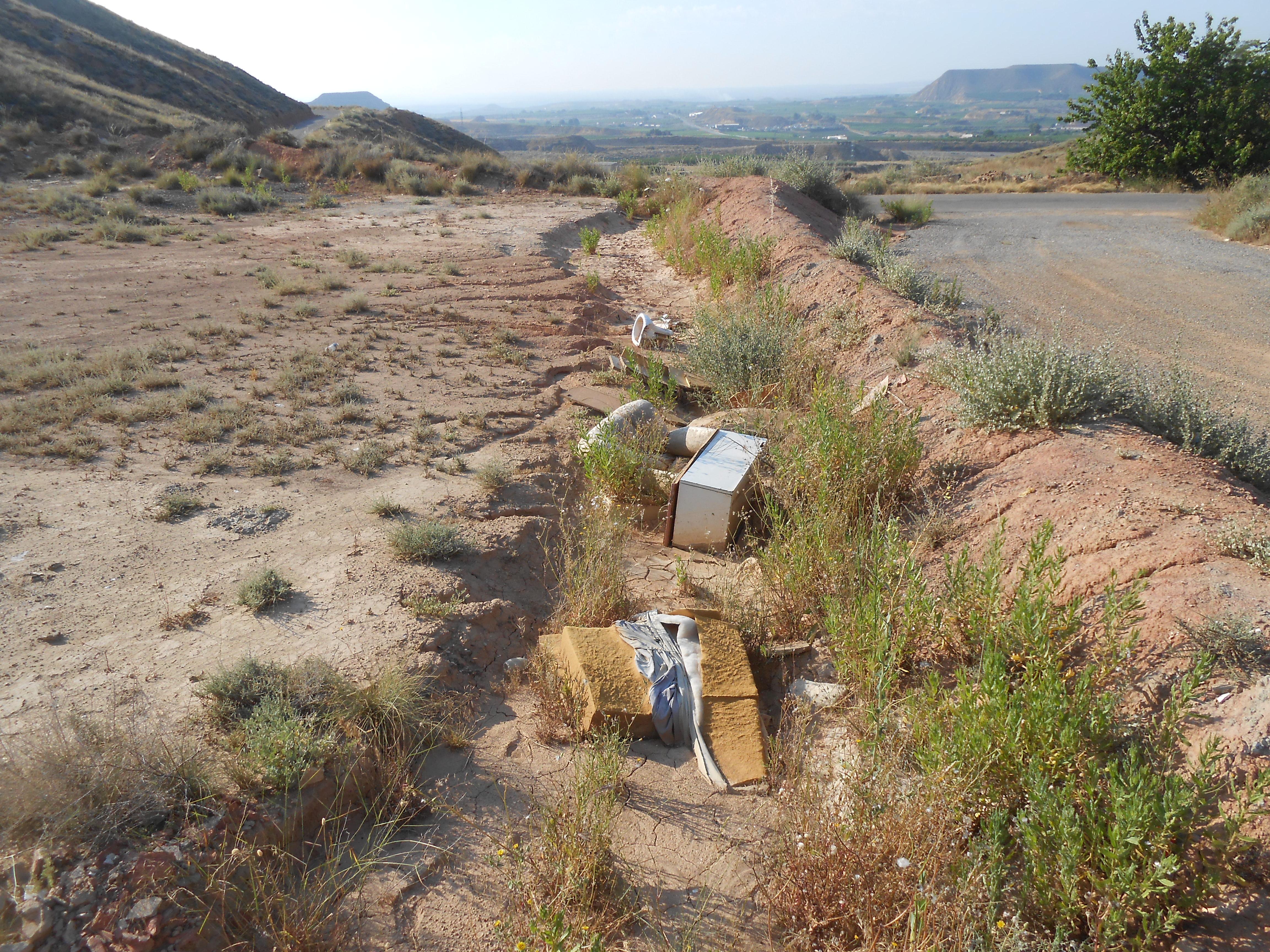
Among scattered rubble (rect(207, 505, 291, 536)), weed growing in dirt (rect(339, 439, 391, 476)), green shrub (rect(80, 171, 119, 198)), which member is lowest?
scattered rubble (rect(207, 505, 291, 536))

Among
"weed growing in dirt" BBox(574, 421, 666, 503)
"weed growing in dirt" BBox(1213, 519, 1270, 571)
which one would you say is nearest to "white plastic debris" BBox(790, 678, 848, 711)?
"weed growing in dirt" BBox(1213, 519, 1270, 571)

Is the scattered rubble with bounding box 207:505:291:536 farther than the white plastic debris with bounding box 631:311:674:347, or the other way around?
the white plastic debris with bounding box 631:311:674:347

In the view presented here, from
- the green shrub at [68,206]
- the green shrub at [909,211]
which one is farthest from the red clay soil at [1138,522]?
the green shrub at [68,206]

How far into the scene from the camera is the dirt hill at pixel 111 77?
23266 millimetres

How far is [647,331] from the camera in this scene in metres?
8.27

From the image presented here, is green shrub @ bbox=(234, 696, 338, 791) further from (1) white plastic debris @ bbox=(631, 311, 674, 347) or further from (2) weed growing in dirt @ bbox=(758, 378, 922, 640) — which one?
(1) white plastic debris @ bbox=(631, 311, 674, 347)

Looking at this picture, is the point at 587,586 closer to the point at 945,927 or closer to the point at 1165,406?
the point at 945,927

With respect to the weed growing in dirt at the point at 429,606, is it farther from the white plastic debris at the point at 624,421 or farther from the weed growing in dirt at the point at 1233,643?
the weed growing in dirt at the point at 1233,643

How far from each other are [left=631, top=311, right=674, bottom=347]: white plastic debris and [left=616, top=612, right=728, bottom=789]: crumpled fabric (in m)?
5.13

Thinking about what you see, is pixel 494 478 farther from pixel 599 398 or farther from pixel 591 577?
pixel 599 398

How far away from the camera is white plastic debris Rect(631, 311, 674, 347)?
8258 millimetres

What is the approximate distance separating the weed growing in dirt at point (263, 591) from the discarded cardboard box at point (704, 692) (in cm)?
157

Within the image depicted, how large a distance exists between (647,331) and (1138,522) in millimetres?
5659

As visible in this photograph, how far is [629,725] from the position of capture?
3.36 metres
